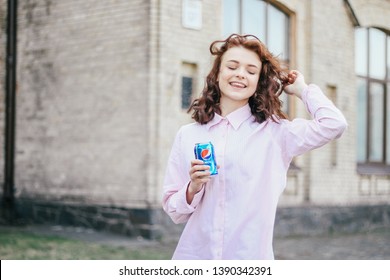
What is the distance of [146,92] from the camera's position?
7.29 meters

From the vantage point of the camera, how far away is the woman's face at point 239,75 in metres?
2.50

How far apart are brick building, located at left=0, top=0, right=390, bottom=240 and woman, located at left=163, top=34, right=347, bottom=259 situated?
14.0 ft

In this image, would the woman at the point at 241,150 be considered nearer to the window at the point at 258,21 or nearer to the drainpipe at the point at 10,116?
the window at the point at 258,21

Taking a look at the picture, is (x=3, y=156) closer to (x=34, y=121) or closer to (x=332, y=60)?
(x=34, y=121)

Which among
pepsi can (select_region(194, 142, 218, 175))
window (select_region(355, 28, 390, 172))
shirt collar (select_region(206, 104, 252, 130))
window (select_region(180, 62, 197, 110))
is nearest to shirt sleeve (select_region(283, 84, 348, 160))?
shirt collar (select_region(206, 104, 252, 130))

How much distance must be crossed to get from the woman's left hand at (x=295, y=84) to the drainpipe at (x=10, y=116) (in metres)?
6.41

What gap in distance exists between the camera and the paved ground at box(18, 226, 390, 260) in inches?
267

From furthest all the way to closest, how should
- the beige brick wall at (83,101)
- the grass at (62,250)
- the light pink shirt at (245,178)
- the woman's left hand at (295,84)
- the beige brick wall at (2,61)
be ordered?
the beige brick wall at (2,61) → the beige brick wall at (83,101) → the grass at (62,250) → the woman's left hand at (295,84) → the light pink shirt at (245,178)

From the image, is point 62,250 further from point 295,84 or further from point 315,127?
point 315,127

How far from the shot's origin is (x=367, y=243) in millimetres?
7977

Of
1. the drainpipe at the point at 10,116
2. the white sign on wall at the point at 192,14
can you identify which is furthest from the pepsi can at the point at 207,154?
the drainpipe at the point at 10,116

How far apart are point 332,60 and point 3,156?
13.7ft

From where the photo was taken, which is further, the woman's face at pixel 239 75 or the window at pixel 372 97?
the window at pixel 372 97

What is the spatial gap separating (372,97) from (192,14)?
2943 mm
